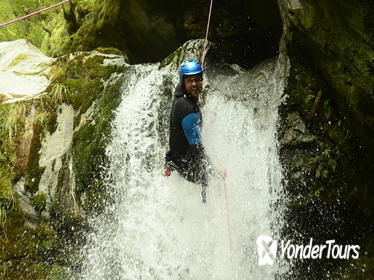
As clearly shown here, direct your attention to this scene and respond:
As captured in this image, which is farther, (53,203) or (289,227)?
(53,203)

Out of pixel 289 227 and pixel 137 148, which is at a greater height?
pixel 137 148

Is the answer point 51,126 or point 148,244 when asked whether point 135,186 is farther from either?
point 51,126

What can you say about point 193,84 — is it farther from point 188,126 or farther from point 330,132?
point 330,132

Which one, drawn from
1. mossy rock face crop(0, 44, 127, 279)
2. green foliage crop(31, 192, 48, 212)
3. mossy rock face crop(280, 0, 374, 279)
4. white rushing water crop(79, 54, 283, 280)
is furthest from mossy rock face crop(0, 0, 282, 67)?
green foliage crop(31, 192, 48, 212)

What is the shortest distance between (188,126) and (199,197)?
5.13ft

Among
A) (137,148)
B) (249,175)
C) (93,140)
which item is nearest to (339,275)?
(249,175)

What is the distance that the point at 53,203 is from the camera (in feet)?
22.8

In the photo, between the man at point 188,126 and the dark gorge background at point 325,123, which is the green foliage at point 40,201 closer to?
the dark gorge background at point 325,123

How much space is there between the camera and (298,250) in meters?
5.56

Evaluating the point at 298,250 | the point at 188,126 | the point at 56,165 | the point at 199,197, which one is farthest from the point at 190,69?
the point at 56,165

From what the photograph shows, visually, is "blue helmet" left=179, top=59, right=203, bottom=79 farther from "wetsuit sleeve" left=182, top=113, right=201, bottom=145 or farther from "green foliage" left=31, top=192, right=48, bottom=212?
"green foliage" left=31, top=192, right=48, bottom=212

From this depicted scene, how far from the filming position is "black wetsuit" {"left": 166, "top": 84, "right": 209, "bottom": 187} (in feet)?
16.1

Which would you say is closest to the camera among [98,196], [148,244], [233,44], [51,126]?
[148,244]

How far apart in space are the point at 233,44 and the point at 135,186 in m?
4.01
